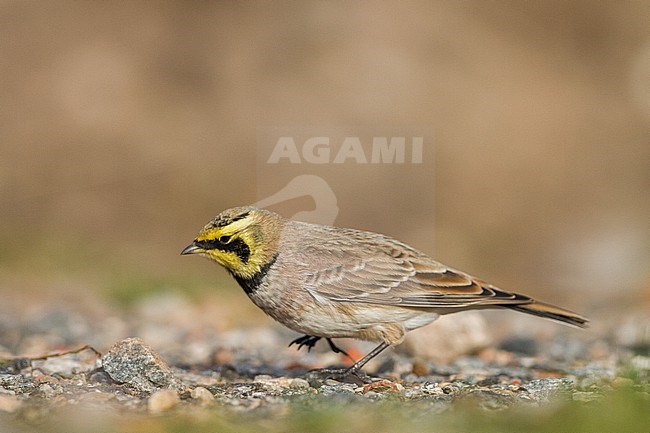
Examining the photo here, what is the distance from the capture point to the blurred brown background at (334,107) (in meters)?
19.9

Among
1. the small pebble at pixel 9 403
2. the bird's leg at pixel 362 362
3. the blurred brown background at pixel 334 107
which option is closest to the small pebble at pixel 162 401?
the small pebble at pixel 9 403

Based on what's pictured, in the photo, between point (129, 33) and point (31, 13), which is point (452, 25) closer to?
point (129, 33)

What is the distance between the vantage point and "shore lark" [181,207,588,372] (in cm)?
735

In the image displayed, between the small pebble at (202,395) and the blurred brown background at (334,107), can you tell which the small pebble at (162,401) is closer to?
the small pebble at (202,395)

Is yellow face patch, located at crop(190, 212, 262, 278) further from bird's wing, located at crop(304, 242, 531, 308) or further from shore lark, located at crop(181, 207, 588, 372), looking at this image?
bird's wing, located at crop(304, 242, 531, 308)

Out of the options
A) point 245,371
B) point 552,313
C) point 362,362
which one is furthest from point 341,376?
point 552,313

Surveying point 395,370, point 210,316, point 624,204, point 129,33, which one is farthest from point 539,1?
point 395,370

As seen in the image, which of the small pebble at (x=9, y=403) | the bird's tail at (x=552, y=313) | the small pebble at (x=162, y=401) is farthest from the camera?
the bird's tail at (x=552, y=313)

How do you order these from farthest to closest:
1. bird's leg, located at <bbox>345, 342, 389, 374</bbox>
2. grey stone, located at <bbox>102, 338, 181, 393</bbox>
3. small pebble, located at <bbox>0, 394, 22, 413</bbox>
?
bird's leg, located at <bbox>345, 342, 389, 374</bbox> → grey stone, located at <bbox>102, 338, 181, 393</bbox> → small pebble, located at <bbox>0, 394, 22, 413</bbox>

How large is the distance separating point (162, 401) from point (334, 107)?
1612cm

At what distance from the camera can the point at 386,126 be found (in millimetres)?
21172

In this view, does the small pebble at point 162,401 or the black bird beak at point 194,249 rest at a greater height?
the black bird beak at point 194,249

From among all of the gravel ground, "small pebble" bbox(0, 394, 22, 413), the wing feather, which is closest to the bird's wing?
the wing feather

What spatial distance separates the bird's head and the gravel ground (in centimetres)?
84
